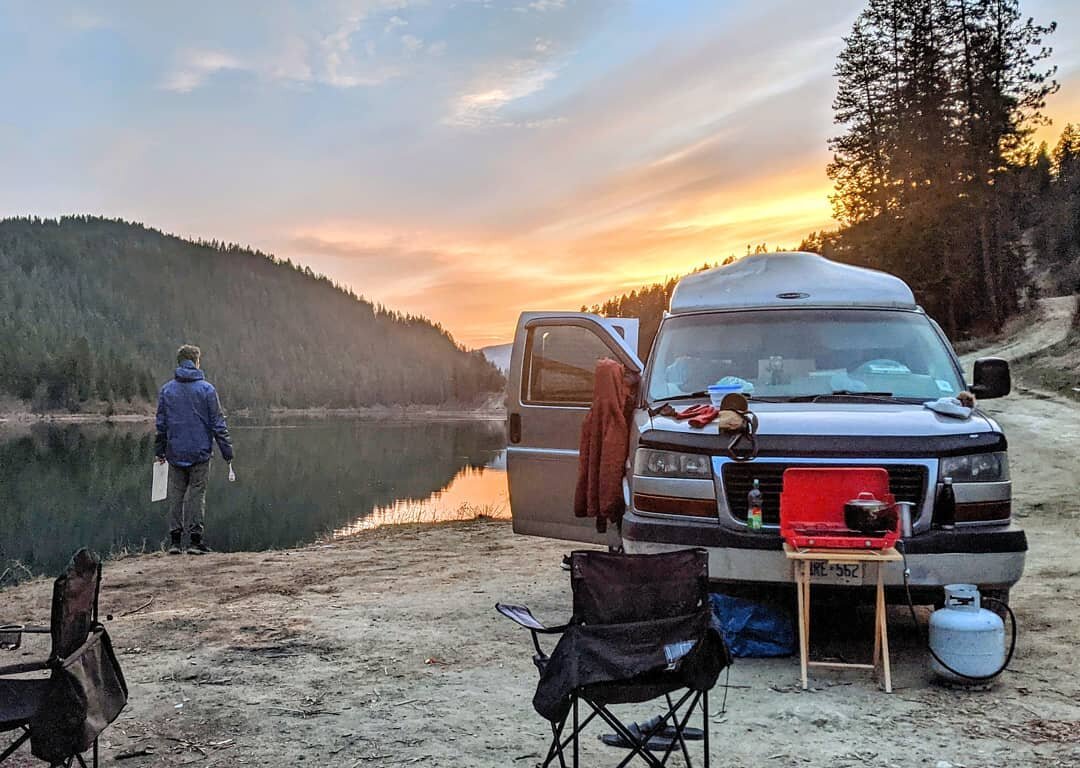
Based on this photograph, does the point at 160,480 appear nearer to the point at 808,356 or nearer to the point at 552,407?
the point at 552,407

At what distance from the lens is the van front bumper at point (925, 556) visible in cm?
502

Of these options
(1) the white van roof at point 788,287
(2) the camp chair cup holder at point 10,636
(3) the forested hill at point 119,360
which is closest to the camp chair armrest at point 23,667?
(2) the camp chair cup holder at point 10,636

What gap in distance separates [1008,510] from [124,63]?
88.0 feet

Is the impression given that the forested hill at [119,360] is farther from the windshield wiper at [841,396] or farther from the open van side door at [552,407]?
the windshield wiper at [841,396]

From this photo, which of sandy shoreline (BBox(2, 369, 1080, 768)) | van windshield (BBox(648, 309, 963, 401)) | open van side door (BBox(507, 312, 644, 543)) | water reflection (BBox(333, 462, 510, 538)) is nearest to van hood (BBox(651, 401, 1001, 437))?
van windshield (BBox(648, 309, 963, 401))

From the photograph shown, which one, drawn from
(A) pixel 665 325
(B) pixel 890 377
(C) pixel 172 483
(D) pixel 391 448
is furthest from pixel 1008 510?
(D) pixel 391 448

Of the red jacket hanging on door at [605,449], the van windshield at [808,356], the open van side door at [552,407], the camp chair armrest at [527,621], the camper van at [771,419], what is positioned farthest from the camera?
the open van side door at [552,407]

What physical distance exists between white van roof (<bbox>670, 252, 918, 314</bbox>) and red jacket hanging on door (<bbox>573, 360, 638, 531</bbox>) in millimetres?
954

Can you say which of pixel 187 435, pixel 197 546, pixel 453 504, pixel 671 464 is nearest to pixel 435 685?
pixel 671 464

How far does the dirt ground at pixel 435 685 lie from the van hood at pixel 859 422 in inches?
56.5

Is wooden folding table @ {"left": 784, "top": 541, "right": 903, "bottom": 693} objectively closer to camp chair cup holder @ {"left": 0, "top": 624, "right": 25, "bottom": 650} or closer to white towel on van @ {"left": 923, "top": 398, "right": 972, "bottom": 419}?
white towel on van @ {"left": 923, "top": 398, "right": 972, "bottom": 419}

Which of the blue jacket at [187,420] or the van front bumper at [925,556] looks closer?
the van front bumper at [925,556]

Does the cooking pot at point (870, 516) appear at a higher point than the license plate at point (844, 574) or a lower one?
higher

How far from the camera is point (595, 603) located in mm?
3541
